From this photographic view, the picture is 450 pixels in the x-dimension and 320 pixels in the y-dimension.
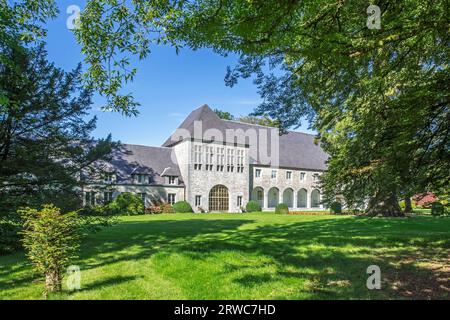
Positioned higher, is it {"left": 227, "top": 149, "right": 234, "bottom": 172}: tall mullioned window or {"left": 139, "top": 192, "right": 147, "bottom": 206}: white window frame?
{"left": 227, "top": 149, "right": 234, "bottom": 172}: tall mullioned window

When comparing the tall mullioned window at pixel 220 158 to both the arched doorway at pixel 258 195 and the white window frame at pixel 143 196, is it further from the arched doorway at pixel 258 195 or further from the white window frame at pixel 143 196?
the white window frame at pixel 143 196

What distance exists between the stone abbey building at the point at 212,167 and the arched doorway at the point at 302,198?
3.18 meters

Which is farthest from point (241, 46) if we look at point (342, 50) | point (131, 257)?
point (131, 257)

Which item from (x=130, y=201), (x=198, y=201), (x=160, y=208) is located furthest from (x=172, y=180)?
(x=130, y=201)

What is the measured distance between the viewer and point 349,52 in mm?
5469

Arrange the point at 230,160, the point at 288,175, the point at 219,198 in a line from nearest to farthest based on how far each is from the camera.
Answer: the point at 219,198 → the point at 230,160 → the point at 288,175

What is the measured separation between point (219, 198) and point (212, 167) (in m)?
3.89

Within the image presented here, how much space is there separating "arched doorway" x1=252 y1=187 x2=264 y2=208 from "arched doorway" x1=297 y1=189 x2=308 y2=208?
7.88 meters

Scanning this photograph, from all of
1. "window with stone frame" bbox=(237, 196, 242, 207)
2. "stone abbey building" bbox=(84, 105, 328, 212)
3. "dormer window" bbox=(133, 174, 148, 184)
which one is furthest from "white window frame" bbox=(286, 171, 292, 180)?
"dormer window" bbox=(133, 174, 148, 184)

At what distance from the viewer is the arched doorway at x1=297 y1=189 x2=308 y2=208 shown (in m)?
50.3

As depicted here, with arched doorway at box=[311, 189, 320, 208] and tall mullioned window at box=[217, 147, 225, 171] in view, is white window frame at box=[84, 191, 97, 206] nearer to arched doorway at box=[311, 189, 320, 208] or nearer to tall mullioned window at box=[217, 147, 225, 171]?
tall mullioned window at box=[217, 147, 225, 171]

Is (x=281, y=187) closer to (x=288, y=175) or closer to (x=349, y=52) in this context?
(x=288, y=175)
